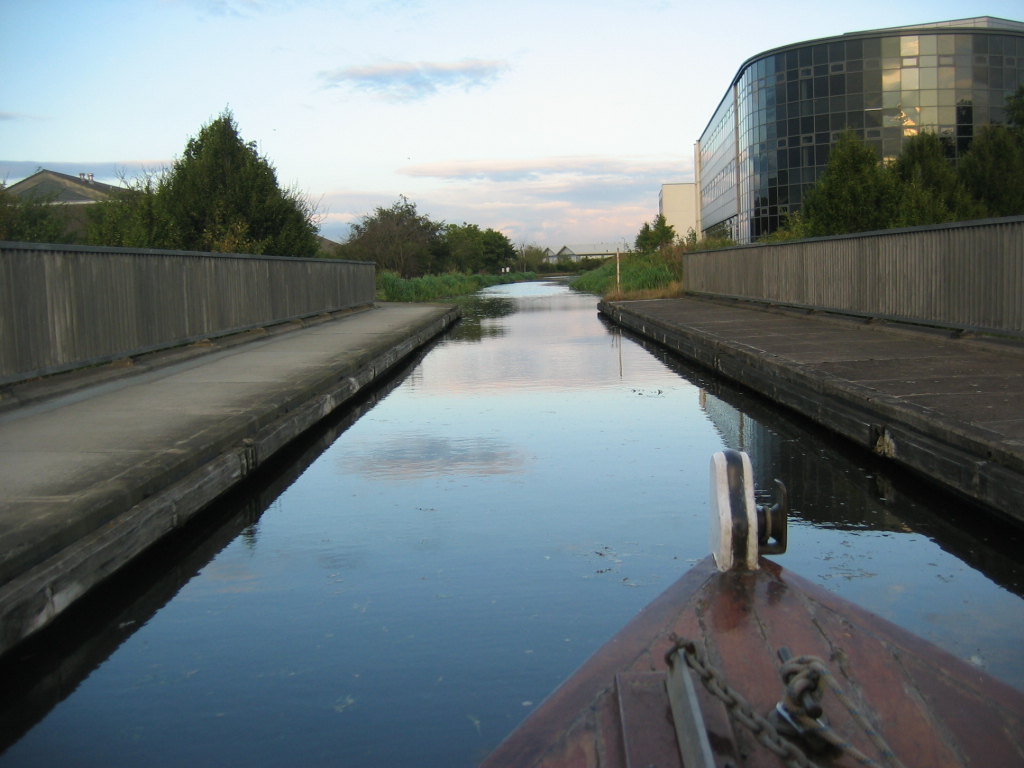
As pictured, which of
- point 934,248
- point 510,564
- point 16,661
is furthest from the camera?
point 934,248

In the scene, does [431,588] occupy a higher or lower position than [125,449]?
lower

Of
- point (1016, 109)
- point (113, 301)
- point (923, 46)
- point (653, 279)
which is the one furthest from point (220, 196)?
point (923, 46)

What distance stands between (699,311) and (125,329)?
1467cm

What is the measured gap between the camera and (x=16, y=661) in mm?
4461

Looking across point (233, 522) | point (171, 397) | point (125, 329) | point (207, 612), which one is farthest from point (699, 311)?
point (207, 612)

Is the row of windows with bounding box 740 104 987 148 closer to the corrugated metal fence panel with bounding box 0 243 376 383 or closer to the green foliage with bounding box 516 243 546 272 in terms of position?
the corrugated metal fence panel with bounding box 0 243 376 383

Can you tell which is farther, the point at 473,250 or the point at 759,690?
the point at 473,250

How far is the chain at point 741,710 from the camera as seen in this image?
2.31 metres

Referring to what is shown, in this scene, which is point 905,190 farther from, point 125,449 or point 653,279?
point 125,449

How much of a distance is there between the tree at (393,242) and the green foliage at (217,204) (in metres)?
21.2

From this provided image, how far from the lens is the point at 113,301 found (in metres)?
12.2

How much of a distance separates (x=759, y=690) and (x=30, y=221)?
45582 mm

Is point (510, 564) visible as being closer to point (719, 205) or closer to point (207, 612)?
point (207, 612)

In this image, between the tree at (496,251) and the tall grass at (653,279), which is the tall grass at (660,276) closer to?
the tall grass at (653,279)
